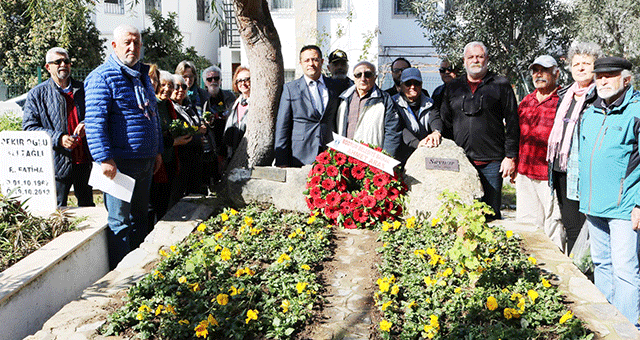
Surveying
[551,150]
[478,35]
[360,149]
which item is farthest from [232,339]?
[478,35]

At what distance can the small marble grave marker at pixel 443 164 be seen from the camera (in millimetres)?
5102

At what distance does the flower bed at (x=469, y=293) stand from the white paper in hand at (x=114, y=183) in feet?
7.00

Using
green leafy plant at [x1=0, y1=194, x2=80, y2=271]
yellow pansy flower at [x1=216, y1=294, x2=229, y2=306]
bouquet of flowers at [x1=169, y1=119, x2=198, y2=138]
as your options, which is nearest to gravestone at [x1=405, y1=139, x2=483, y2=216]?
bouquet of flowers at [x1=169, y1=119, x2=198, y2=138]

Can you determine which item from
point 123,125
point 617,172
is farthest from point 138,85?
point 617,172

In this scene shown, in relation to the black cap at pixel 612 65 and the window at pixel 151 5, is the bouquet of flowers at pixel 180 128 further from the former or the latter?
the window at pixel 151 5

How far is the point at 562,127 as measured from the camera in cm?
465

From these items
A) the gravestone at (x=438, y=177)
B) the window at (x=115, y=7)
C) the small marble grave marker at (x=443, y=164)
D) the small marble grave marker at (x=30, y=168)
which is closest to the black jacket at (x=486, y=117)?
the gravestone at (x=438, y=177)

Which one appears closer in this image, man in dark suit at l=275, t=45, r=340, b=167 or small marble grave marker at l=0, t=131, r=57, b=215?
small marble grave marker at l=0, t=131, r=57, b=215

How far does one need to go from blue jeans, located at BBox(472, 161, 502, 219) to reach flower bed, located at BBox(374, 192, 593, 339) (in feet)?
2.93

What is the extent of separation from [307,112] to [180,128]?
4.12 ft

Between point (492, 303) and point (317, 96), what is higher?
point (317, 96)

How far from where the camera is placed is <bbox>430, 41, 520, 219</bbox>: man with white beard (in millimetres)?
5156

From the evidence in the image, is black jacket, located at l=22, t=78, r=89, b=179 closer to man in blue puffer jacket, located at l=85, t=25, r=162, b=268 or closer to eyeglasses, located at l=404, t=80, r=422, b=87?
man in blue puffer jacket, located at l=85, t=25, r=162, b=268

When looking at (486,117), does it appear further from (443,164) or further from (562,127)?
(562,127)
